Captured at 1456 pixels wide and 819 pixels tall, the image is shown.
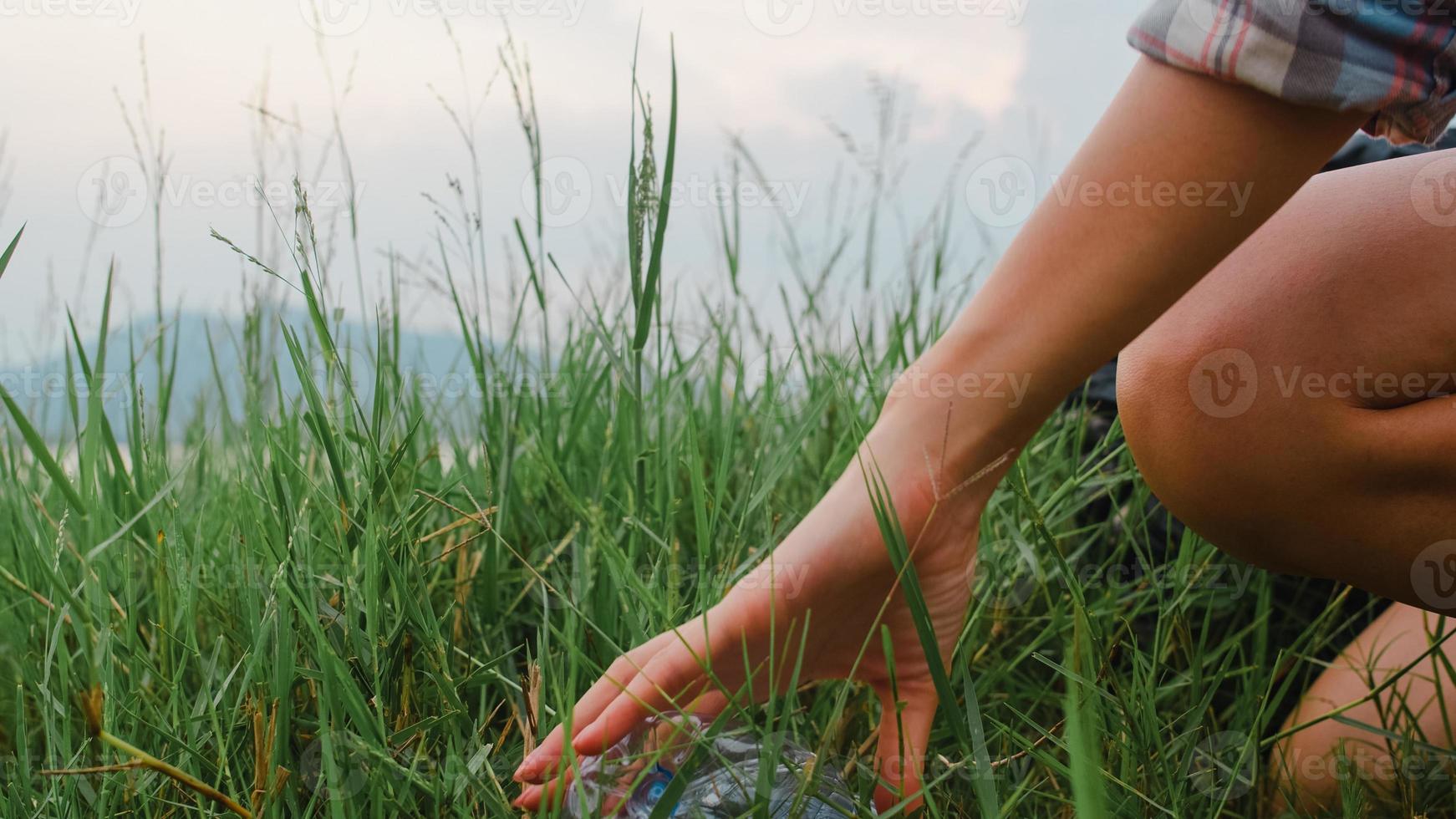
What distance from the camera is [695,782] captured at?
0.92 meters

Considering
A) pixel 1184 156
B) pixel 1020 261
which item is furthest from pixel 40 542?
pixel 1184 156

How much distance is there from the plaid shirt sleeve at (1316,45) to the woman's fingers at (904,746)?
58 centimetres

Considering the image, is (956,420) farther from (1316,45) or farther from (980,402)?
(1316,45)

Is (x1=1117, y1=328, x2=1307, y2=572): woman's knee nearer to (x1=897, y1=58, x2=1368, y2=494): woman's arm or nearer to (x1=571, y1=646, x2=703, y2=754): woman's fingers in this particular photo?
(x1=897, y1=58, x2=1368, y2=494): woman's arm

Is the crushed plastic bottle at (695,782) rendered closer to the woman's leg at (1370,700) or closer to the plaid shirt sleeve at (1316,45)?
the plaid shirt sleeve at (1316,45)

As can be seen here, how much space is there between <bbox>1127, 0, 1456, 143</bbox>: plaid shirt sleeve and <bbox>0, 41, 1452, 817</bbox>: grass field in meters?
0.35

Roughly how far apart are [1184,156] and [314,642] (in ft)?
2.81

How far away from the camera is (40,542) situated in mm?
1092

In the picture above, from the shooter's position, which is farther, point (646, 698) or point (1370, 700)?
point (1370, 700)

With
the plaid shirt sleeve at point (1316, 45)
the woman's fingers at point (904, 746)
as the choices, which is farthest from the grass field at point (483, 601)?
the plaid shirt sleeve at point (1316, 45)

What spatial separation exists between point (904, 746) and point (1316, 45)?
67 cm

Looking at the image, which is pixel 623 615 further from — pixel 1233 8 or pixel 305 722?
pixel 1233 8

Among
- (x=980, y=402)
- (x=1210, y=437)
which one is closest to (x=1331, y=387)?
(x=1210, y=437)

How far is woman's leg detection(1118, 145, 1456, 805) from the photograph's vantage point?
2.91 feet
